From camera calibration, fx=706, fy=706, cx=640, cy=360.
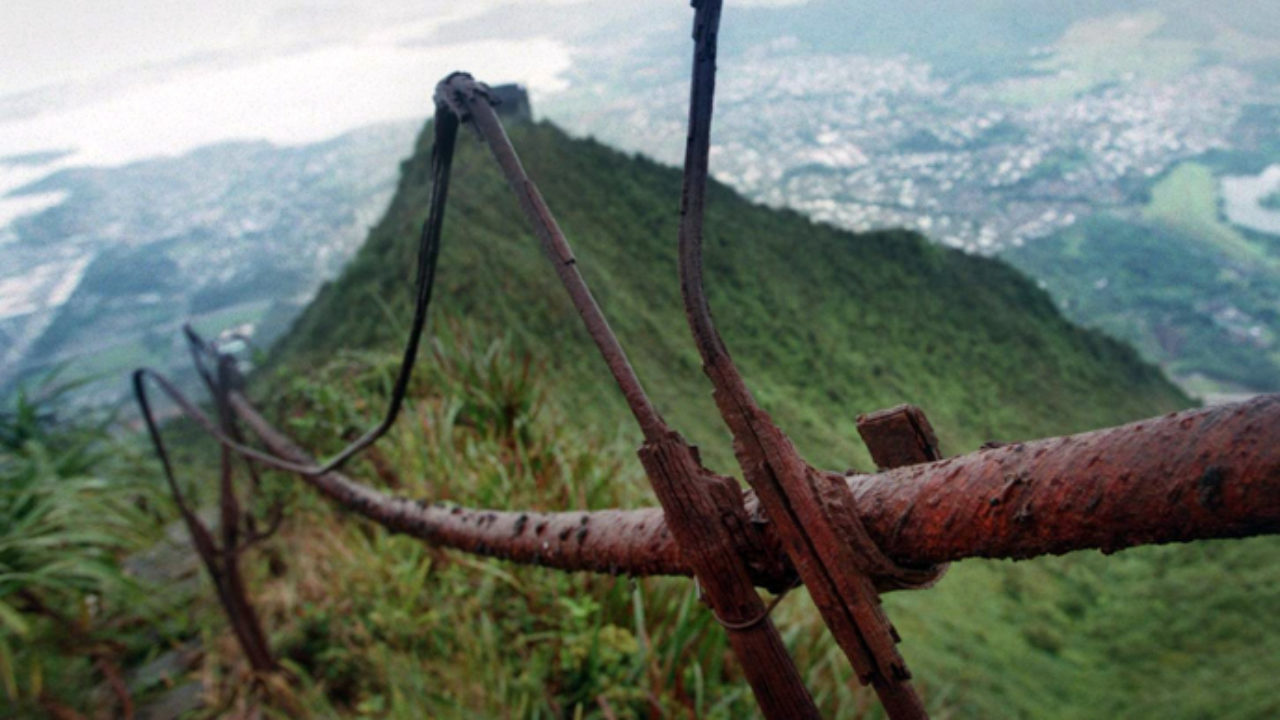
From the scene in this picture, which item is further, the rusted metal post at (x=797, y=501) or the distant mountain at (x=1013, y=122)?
the distant mountain at (x=1013, y=122)

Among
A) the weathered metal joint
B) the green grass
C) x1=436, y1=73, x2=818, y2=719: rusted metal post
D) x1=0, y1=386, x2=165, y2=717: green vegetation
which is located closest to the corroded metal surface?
x1=436, y1=73, x2=818, y2=719: rusted metal post

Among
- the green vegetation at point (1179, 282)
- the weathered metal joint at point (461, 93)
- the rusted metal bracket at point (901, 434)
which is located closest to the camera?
the rusted metal bracket at point (901, 434)

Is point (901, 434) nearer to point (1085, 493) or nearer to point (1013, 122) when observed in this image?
point (1085, 493)

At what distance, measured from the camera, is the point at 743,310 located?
3.30 metres

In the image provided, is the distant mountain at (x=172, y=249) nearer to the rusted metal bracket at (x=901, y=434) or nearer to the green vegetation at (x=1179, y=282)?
the rusted metal bracket at (x=901, y=434)

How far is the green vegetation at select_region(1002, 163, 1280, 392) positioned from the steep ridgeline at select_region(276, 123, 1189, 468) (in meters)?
3.09

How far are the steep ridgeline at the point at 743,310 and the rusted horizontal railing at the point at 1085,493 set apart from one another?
3.69 ft

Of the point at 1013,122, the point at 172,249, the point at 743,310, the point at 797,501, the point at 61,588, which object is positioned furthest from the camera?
the point at 172,249

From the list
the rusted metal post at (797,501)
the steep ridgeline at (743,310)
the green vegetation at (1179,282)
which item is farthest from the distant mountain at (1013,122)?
the rusted metal post at (797,501)

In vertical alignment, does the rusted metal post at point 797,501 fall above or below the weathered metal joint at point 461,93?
below

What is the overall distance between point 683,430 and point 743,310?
1016 millimetres

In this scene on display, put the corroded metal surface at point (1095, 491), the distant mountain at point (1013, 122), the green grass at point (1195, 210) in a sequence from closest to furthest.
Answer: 1. the corroded metal surface at point (1095, 491)
2. the distant mountain at point (1013, 122)
3. the green grass at point (1195, 210)

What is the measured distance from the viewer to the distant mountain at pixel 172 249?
35.7ft

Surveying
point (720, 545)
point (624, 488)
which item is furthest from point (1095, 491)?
point (624, 488)
